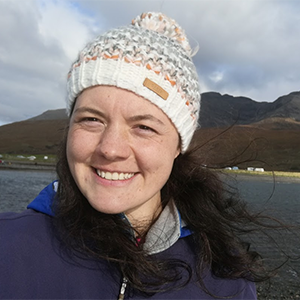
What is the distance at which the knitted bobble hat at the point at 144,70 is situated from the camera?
1910mm

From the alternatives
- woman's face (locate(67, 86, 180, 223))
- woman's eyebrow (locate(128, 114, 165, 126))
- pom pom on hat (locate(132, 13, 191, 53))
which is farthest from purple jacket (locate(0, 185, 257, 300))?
pom pom on hat (locate(132, 13, 191, 53))

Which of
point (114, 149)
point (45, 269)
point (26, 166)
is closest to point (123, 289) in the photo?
point (45, 269)

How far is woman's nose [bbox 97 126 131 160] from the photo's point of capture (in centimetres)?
176

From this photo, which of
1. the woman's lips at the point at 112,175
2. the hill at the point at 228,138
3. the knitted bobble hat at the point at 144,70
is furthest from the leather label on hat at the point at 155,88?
the hill at the point at 228,138

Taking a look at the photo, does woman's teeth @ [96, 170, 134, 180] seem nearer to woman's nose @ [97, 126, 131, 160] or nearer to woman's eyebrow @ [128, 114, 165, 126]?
woman's nose @ [97, 126, 131, 160]

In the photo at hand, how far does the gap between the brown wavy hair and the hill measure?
0.36 m

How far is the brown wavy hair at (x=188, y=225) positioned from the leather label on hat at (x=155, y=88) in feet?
2.56

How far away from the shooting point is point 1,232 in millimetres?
1735

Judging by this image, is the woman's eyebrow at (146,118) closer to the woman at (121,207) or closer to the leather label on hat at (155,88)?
the woman at (121,207)

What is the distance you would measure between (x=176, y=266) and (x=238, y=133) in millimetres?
2086

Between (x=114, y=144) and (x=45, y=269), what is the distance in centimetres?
75

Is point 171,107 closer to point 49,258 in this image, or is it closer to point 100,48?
point 100,48

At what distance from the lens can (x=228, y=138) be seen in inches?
133

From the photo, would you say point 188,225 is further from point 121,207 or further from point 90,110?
point 90,110
